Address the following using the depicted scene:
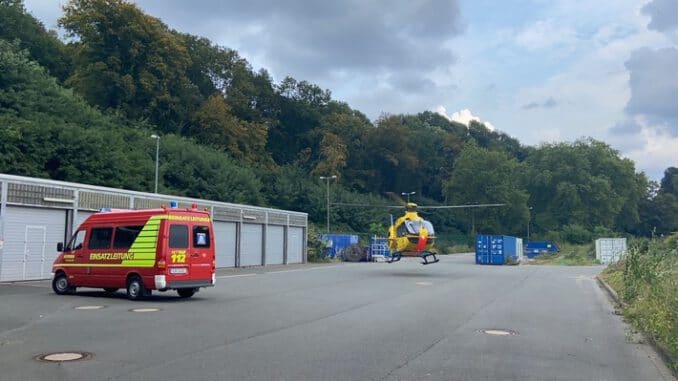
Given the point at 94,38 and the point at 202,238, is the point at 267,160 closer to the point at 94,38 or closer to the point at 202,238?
the point at 94,38

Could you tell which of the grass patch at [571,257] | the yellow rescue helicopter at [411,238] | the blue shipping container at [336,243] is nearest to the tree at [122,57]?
the blue shipping container at [336,243]

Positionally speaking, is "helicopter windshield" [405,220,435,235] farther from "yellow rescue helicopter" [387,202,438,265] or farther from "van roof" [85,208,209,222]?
"van roof" [85,208,209,222]

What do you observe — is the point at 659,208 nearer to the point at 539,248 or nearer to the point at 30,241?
the point at 539,248

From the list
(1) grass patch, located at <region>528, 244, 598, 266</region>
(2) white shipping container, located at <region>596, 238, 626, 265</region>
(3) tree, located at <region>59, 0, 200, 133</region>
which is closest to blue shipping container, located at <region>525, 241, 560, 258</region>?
(1) grass patch, located at <region>528, 244, 598, 266</region>

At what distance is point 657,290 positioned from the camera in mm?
12172

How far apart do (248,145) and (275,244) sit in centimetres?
3124

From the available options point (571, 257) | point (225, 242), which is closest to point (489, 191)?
point (571, 257)

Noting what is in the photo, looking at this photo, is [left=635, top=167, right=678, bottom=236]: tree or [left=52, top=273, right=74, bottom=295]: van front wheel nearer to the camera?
[left=52, top=273, right=74, bottom=295]: van front wheel

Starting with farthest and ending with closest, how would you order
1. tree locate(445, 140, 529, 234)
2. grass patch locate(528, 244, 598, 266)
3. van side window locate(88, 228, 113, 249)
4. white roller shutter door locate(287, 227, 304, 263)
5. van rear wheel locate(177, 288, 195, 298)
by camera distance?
tree locate(445, 140, 529, 234), grass patch locate(528, 244, 598, 266), white roller shutter door locate(287, 227, 304, 263), van rear wheel locate(177, 288, 195, 298), van side window locate(88, 228, 113, 249)

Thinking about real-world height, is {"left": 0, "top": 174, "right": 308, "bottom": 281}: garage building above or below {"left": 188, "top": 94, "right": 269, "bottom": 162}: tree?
below

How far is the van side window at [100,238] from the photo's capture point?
17.5 m

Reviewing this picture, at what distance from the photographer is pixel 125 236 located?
670 inches

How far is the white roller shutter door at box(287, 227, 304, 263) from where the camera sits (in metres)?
43.2

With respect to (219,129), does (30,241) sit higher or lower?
lower
